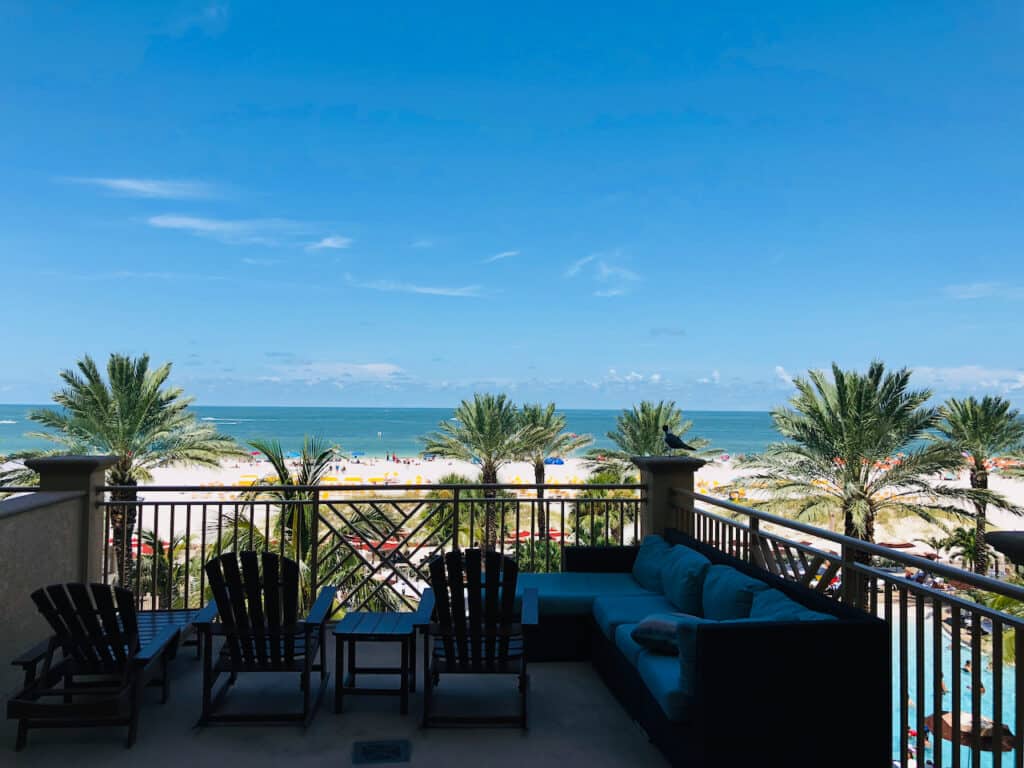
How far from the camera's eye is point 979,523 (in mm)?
15477

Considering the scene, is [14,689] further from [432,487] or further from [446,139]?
[446,139]

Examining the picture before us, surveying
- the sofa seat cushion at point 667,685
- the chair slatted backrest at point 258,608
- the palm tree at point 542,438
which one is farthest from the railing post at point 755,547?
the palm tree at point 542,438

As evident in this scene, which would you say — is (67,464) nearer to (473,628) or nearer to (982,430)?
(473,628)

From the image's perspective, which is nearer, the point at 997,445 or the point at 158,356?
the point at 997,445

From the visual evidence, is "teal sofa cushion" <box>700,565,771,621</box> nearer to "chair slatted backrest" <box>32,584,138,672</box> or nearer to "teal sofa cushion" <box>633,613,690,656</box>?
"teal sofa cushion" <box>633,613,690,656</box>

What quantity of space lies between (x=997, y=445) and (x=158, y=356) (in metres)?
58.7

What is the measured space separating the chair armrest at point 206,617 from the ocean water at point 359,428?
44.7 metres

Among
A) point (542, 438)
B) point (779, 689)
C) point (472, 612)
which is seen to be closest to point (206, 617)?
point (472, 612)

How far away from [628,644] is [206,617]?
83.3 inches

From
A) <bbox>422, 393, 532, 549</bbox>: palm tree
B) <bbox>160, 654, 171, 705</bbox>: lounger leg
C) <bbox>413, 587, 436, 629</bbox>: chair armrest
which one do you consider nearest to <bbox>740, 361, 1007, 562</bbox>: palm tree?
<bbox>422, 393, 532, 549</bbox>: palm tree

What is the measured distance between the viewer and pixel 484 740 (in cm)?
347

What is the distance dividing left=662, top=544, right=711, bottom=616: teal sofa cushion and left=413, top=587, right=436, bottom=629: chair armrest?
4.50 feet

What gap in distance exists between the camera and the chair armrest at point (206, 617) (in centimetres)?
363

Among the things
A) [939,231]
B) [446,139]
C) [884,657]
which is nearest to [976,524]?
[884,657]
